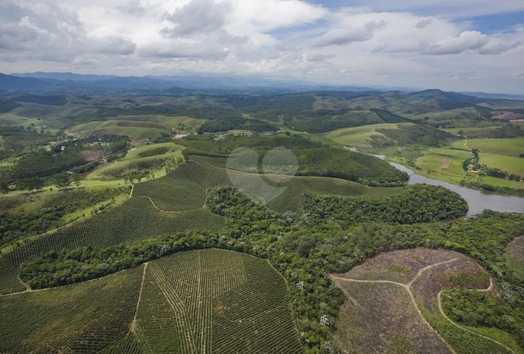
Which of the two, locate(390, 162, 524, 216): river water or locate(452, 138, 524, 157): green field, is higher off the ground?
locate(452, 138, 524, 157): green field

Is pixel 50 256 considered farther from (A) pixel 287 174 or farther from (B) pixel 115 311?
(A) pixel 287 174

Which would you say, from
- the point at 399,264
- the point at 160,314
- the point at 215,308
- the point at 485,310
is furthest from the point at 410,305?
the point at 160,314

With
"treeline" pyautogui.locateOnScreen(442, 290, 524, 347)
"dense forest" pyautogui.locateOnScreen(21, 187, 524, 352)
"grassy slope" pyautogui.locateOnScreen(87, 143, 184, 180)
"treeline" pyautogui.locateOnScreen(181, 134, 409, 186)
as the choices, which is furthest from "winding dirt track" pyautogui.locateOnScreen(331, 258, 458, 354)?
"grassy slope" pyautogui.locateOnScreen(87, 143, 184, 180)

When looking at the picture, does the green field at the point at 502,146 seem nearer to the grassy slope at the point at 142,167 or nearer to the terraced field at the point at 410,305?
the terraced field at the point at 410,305

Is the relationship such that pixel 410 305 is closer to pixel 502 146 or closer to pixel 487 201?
pixel 487 201

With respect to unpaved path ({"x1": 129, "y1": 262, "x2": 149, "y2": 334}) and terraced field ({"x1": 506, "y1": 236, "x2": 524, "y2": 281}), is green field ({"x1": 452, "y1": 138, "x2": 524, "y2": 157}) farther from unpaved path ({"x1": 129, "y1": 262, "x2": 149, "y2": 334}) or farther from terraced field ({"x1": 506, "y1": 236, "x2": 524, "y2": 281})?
unpaved path ({"x1": 129, "y1": 262, "x2": 149, "y2": 334})

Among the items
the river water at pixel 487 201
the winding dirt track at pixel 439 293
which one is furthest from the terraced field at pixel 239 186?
the winding dirt track at pixel 439 293

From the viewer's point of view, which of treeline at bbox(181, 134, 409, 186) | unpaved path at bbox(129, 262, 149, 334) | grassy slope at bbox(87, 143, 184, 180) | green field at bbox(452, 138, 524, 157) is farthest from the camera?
green field at bbox(452, 138, 524, 157)
